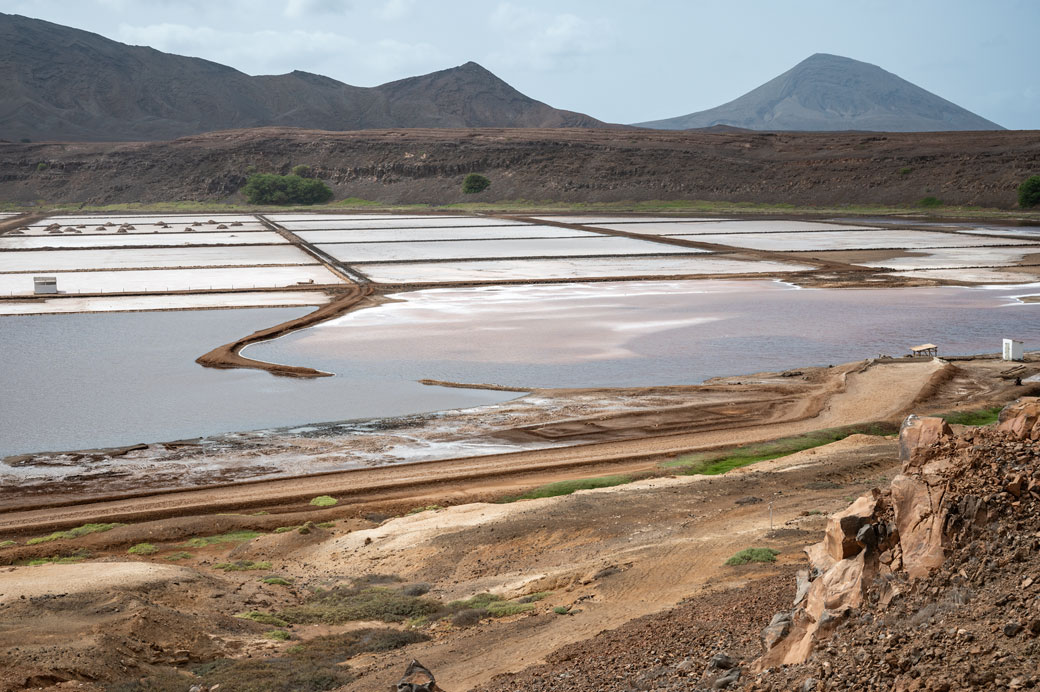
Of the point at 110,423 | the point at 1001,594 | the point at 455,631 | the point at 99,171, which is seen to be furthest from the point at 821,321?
the point at 99,171

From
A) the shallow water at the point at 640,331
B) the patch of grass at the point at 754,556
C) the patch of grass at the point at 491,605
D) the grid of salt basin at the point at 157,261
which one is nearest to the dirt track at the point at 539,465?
the shallow water at the point at 640,331

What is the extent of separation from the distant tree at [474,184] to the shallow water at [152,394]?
9236cm

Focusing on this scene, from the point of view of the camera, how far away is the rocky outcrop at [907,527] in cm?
844

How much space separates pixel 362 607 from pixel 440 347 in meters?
20.8

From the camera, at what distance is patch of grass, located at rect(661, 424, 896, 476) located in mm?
20159

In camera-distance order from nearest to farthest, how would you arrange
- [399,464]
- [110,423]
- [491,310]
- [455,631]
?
[455,631]
[399,464]
[110,423]
[491,310]

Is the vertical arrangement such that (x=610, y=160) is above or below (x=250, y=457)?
above

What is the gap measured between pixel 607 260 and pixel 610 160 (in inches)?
2682

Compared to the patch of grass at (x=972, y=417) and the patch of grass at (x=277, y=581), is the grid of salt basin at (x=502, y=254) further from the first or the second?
the patch of grass at (x=277, y=581)

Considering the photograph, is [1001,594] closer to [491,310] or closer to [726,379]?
[726,379]

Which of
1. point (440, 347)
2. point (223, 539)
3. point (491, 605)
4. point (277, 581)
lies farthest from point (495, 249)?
point (491, 605)

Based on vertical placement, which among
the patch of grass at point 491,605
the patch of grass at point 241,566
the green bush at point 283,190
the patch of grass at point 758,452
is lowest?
the patch of grass at point 241,566

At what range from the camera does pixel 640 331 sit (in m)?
37.1

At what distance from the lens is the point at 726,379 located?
29000 mm
